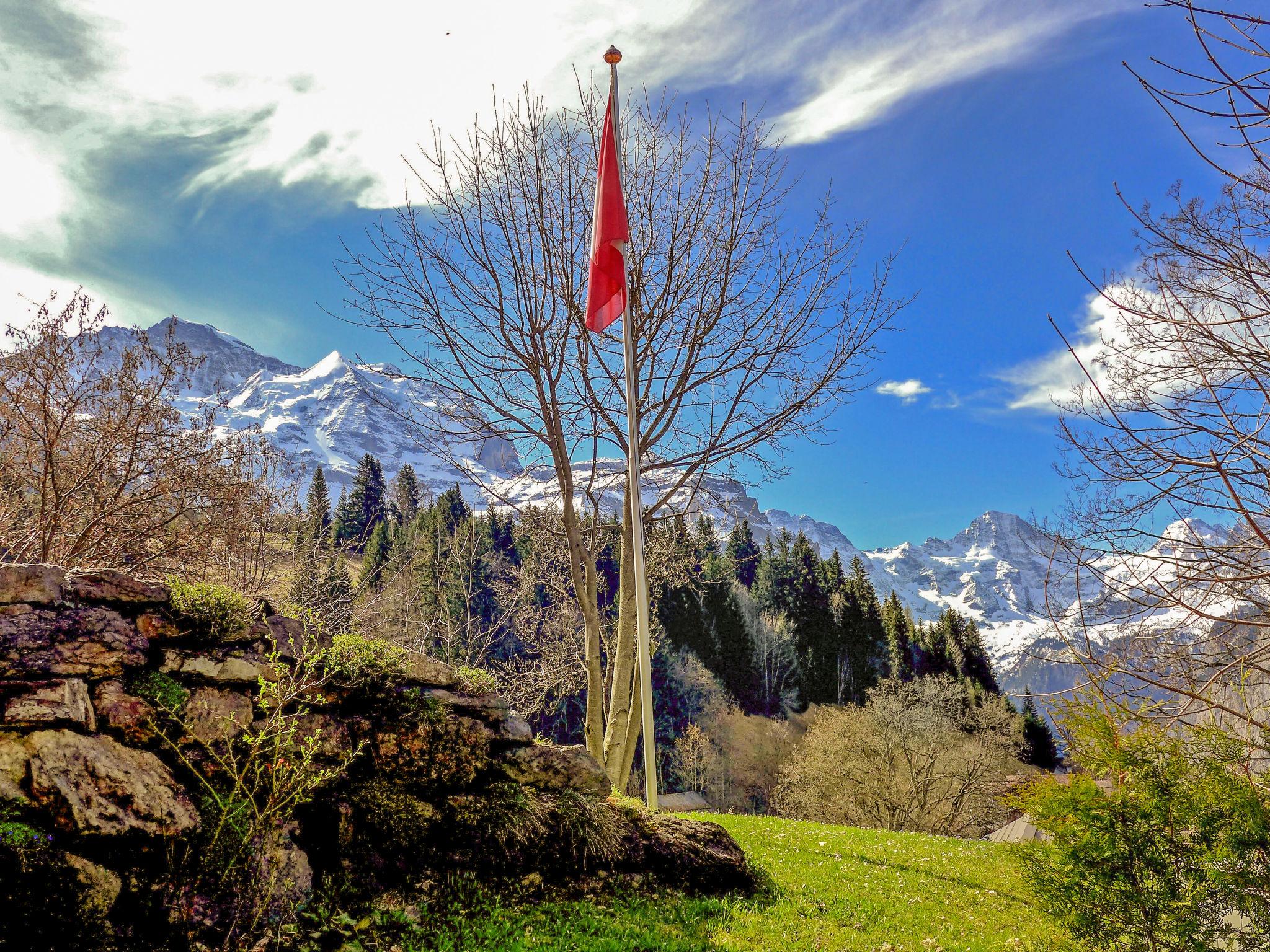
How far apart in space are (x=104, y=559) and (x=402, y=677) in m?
4.69

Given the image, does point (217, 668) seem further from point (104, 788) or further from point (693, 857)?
point (693, 857)

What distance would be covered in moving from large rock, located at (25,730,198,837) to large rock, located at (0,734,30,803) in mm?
34

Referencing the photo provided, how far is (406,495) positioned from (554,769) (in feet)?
142

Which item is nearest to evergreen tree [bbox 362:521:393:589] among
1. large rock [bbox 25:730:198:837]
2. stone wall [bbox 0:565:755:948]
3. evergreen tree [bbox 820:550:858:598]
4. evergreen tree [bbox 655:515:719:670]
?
evergreen tree [bbox 655:515:719:670]

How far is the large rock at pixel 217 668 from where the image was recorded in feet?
14.8

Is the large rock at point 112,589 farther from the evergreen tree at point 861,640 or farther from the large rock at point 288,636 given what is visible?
the evergreen tree at point 861,640

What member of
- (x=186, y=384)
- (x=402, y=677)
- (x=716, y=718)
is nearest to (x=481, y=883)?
(x=402, y=677)

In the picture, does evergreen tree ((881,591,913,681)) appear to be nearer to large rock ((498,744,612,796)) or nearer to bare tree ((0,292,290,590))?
large rock ((498,744,612,796))

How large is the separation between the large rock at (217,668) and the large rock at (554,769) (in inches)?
75.5

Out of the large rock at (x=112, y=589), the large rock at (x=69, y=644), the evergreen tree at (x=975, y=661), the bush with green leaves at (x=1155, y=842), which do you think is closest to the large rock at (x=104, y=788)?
the large rock at (x=69, y=644)

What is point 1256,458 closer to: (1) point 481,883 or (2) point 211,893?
(1) point 481,883

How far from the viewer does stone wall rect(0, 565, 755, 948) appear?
139 inches

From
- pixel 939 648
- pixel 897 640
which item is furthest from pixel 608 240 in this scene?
pixel 939 648

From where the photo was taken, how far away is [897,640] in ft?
149
